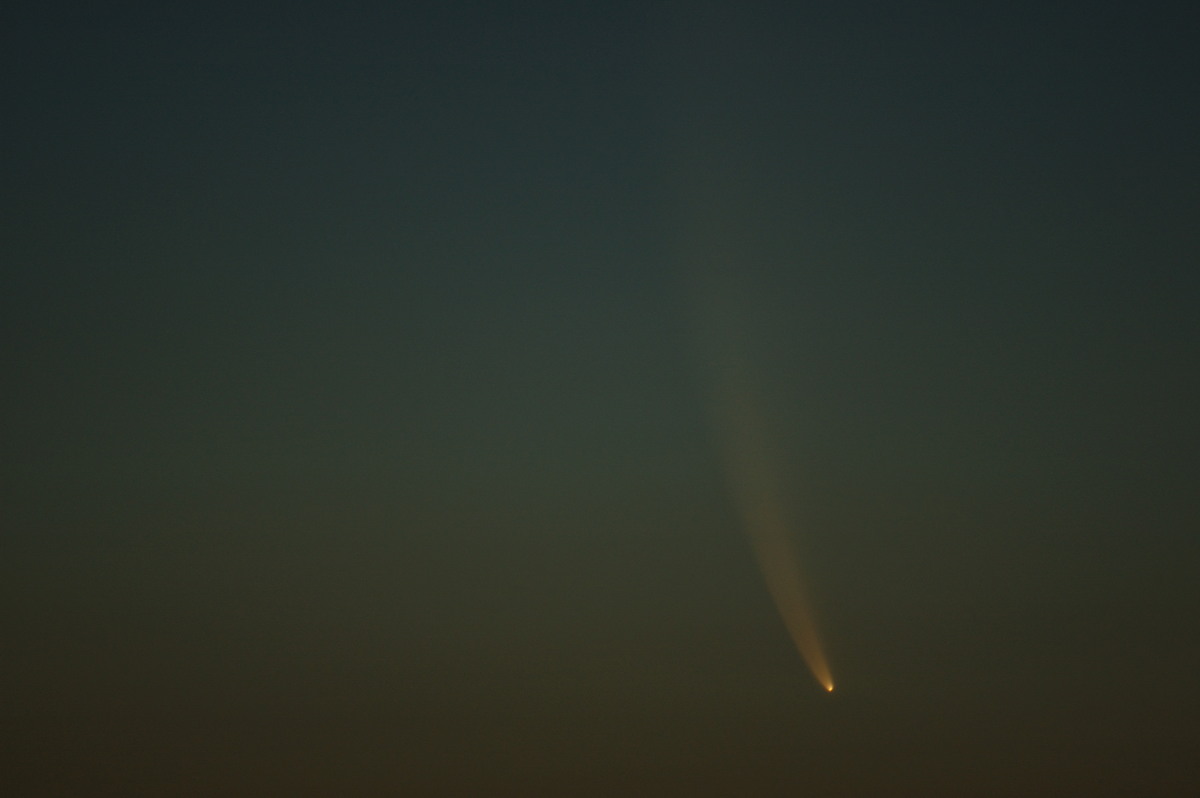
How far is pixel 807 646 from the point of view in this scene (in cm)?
730

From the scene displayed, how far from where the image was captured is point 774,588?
734cm

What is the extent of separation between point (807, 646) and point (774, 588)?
0.30 metres
